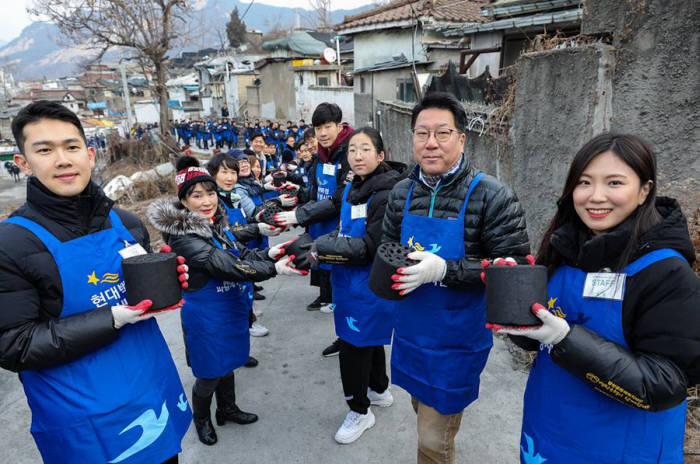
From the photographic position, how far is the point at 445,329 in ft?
6.88

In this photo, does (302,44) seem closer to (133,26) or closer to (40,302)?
(133,26)

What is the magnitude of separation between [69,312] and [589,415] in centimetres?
211

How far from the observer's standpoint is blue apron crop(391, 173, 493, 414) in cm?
209

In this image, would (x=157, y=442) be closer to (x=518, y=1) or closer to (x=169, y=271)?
(x=169, y=271)

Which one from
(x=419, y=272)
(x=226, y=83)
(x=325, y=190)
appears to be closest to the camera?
(x=419, y=272)

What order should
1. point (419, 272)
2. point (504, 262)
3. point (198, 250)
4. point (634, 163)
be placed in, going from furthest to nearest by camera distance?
1. point (198, 250)
2. point (419, 272)
3. point (504, 262)
4. point (634, 163)

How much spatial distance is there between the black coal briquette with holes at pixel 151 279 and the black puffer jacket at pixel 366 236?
3.60 ft

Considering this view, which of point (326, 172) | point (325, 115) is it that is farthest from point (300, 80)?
point (325, 115)

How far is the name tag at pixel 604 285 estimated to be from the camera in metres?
1.37

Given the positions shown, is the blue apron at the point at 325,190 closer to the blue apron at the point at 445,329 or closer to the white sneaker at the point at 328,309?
the white sneaker at the point at 328,309

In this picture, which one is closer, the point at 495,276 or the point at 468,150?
the point at 495,276

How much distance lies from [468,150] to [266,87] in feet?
92.1

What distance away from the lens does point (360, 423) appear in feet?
9.92

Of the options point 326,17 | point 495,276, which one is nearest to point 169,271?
point 495,276
